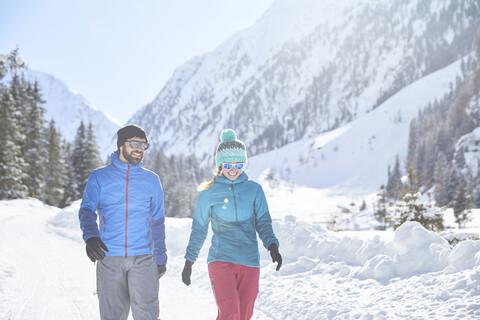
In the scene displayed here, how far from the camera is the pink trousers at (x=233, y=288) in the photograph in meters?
3.43

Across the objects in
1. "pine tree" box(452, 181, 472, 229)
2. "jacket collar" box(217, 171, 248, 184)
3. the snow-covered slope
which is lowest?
"pine tree" box(452, 181, 472, 229)

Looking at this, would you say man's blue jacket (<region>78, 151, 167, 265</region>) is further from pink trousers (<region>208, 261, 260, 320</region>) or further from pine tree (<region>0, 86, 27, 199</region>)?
pine tree (<region>0, 86, 27, 199</region>)

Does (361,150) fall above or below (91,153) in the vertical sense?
above

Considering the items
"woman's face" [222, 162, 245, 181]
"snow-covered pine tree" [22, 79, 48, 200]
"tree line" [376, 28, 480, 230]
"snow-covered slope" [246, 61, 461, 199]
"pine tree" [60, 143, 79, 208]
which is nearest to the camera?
"woman's face" [222, 162, 245, 181]

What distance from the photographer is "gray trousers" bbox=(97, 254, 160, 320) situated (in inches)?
132

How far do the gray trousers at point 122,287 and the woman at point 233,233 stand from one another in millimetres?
480

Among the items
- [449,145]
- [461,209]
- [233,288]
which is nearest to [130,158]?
[233,288]

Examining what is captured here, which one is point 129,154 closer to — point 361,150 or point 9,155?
point 9,155

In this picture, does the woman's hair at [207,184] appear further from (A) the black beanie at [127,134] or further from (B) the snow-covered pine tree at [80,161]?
(B) the snow-covered pine tree at [80,161]

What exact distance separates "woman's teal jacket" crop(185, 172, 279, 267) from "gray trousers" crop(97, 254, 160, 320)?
566 millimetres

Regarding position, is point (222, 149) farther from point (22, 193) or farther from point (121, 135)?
point (22, 193)

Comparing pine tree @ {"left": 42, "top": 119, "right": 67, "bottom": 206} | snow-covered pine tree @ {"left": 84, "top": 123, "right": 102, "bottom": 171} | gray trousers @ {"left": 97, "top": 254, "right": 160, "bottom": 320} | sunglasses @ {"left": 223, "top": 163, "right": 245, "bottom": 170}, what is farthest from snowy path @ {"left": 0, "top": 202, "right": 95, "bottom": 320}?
snow-covered pine tree @ {"left": 84, "top": 123, "right": 102, "bottom": 171}

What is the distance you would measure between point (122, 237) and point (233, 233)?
1.08 m

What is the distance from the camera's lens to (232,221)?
12.1 feet
